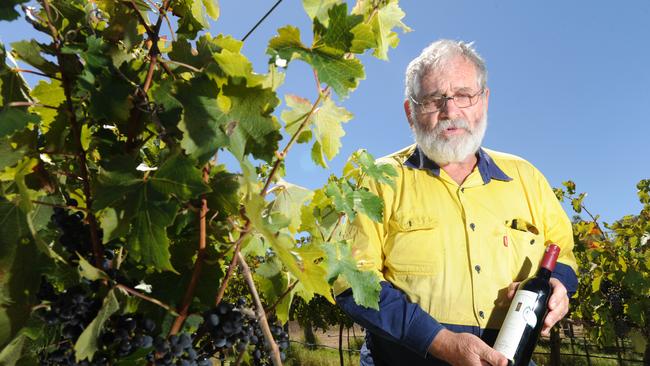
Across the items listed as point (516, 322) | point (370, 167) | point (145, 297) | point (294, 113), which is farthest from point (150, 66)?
point (516, 322)

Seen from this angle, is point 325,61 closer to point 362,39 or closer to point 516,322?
point 362,39

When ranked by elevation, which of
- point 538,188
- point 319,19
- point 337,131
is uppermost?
point 538,188

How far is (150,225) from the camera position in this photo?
1.00 m

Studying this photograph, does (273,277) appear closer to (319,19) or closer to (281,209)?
(281,209)

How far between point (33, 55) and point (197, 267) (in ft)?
1.82

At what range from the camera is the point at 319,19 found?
1.13 m

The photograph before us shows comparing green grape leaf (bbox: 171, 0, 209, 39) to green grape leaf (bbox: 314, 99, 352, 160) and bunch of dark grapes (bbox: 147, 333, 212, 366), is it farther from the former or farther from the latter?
bunch of dark grapes (bbox: 147, 333, 212, 366)

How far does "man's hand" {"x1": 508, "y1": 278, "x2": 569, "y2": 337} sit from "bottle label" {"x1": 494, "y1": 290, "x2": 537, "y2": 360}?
0.15 m

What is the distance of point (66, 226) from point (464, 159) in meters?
2.33

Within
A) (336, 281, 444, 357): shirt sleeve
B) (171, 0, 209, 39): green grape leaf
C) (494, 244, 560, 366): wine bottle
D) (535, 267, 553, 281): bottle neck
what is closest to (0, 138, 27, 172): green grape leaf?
(171, 0, 209, 39): green grape leaf

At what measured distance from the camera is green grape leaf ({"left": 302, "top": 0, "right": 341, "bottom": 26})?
1.13 meters

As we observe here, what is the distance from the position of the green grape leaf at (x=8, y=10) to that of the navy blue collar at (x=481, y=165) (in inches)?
86.8

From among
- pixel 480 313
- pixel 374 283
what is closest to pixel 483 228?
pixel 480 313

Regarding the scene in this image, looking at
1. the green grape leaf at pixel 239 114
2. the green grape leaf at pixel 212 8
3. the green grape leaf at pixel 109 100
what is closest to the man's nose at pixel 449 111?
the green grape leaf at pixel 212 8
